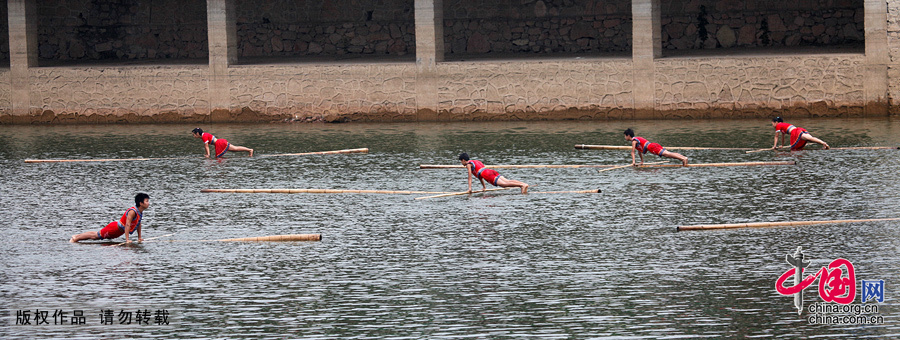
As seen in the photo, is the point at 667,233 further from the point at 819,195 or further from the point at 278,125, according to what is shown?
the point at 278,125

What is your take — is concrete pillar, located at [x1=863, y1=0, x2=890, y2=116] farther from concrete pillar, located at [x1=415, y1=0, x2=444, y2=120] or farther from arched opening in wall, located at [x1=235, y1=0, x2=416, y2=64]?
arched opening in wall, located at [x1=235, y1=0, x2=416, y2=64]

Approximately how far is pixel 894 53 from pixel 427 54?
42.1 ft

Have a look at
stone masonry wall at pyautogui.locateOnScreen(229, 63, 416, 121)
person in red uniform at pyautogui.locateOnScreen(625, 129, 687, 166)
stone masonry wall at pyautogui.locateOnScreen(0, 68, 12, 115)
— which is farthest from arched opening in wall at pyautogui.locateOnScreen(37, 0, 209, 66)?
person in red uniform at pyautogui.locateOnScreen(625, 129, 687, 166)

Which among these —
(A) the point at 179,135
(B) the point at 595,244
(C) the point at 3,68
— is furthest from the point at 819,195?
(C) the point at 3,68

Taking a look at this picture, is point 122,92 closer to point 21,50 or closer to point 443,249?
point 21,50

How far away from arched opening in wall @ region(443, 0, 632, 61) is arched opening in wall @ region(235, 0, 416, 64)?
1737mm

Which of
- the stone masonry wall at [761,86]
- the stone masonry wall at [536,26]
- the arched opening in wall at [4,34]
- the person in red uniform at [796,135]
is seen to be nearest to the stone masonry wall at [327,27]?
the stone masonry wall at [536,26]

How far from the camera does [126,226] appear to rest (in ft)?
51.9

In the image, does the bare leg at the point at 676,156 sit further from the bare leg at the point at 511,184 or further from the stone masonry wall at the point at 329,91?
the stone masonry wall at the point at 329,91

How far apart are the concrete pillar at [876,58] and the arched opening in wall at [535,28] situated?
8.63 meters

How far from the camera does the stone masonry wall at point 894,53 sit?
30.9 metres

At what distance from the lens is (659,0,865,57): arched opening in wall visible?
36469 millimetres

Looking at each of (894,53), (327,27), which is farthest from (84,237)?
(327,27)

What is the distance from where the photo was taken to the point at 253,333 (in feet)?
36.4
